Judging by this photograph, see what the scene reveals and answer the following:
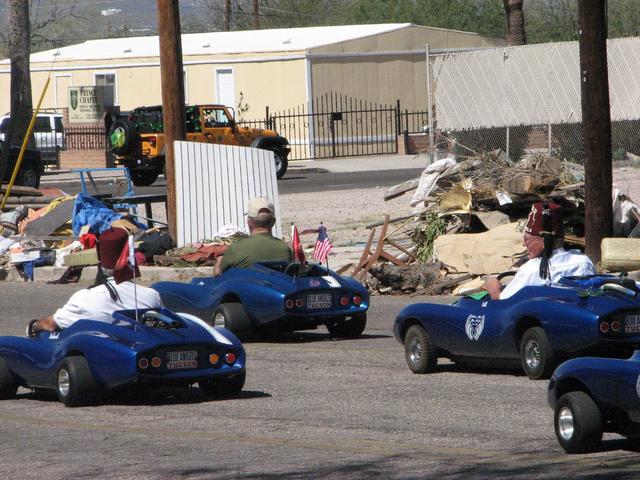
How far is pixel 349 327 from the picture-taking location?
47.9 ft

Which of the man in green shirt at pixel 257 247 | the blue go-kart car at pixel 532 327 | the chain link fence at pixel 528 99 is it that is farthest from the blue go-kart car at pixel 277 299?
the chain link fence at pixel 528 99

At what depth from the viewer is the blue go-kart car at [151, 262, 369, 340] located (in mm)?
13719

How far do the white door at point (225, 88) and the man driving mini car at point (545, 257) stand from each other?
149 feet

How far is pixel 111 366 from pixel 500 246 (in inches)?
362

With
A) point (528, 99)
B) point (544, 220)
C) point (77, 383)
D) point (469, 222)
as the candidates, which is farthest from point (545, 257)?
point (528, 99)

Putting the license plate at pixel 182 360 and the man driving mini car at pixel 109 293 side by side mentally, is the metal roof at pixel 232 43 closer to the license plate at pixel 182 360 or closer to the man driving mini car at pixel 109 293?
the man driving mini car at pixel 109 293

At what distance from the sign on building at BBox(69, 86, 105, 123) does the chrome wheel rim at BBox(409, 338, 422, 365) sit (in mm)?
42981

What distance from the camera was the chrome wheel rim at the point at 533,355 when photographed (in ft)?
35.8

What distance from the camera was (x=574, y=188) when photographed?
19.6 m

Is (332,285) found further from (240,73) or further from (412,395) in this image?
(240,73)

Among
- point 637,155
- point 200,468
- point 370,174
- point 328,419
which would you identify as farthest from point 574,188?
point 370,174

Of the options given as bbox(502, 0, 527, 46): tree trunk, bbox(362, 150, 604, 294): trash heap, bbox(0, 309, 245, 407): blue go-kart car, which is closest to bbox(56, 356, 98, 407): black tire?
bbox(0, 309, 245, 407): blue go-kart car

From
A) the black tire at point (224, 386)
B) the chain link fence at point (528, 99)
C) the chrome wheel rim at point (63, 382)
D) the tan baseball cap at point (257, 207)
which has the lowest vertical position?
the black tire at point (224, 386)

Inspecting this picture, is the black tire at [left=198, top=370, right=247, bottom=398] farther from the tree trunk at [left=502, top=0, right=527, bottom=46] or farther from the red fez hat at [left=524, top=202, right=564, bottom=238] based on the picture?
the tree trunk at [left=502, top=0, right=527, bottom=46]
